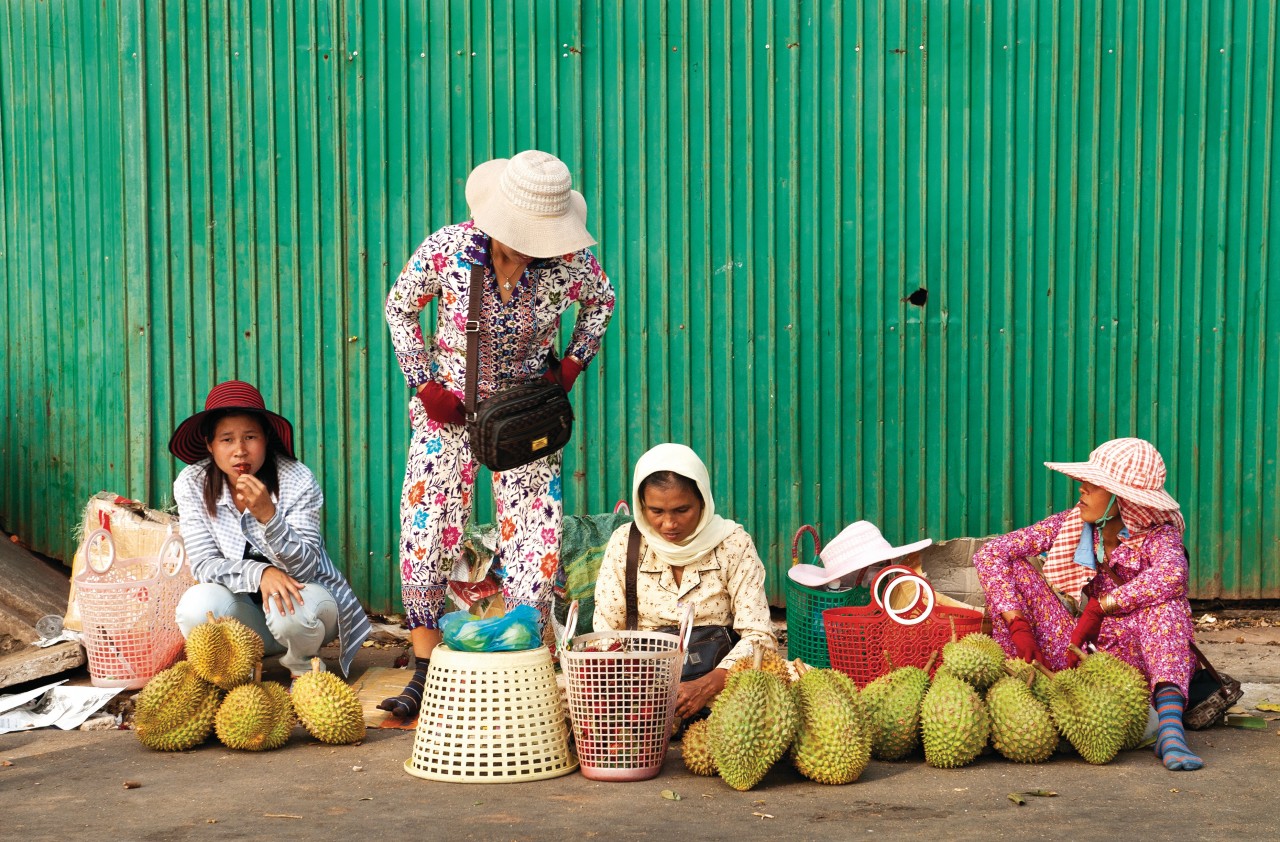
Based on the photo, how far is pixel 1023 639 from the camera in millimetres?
4656

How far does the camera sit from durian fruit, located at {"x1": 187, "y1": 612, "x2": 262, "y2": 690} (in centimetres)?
429

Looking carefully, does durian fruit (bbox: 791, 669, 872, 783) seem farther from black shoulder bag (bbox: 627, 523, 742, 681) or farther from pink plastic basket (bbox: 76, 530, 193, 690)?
pink plastic basket (bbox: 76, 530, 193, 690)

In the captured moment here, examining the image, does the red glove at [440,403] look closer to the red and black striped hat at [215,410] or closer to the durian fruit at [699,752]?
the red and black striped hat at [215,410]

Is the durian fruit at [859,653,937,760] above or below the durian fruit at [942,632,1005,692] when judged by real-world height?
below

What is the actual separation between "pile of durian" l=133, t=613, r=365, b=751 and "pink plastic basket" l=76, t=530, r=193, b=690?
2.30 ft

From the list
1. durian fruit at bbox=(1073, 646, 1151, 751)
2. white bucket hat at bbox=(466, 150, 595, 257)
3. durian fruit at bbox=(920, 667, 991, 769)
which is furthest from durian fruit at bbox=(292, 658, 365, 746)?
durian fruit at bbox=(1073, 646, 1151, 751)

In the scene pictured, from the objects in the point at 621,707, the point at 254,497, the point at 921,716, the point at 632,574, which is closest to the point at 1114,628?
the point at 921,716

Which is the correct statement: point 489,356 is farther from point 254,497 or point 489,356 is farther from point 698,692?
point 698,692

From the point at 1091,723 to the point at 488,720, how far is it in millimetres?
1816

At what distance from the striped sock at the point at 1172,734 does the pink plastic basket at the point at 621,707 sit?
152 centimetres

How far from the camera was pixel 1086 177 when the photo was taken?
616 centimetres

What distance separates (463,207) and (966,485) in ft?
8.77

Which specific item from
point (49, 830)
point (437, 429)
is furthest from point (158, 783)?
point (437, 429)

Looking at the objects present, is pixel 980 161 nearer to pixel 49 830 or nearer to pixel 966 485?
pixel 966 485
